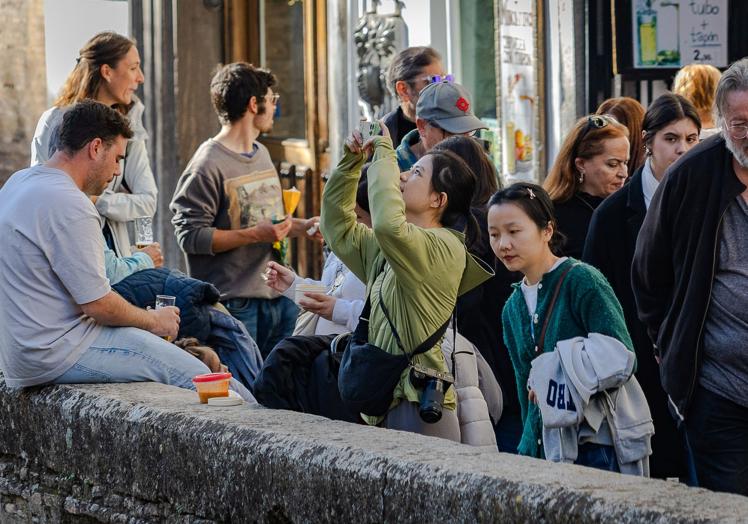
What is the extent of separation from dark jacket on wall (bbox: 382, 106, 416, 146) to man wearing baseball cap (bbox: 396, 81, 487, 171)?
24.5 inches

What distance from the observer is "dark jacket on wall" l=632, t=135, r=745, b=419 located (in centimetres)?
501

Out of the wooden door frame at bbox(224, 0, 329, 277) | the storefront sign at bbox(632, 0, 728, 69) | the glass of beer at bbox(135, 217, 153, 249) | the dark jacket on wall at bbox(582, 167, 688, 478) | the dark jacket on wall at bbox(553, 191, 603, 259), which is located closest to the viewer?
the dark jacket on wall at bbox(582, 167, 688, 478)

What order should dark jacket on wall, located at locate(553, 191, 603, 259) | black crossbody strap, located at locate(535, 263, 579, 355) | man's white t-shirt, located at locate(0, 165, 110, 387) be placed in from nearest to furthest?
black crossbody strap, located at locate(535, 263, 579, 355)
man's white t-shirt, located at locate(0, 165, 110, 387)
dark jacket on wall, located at locate(553, 191, 603, 259)

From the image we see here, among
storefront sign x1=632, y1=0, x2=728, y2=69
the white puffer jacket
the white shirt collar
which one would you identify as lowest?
the white puffer jacket

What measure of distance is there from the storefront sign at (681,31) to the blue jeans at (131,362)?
4480 mm

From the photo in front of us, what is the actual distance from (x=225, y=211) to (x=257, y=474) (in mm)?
3578

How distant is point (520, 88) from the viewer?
10.3m

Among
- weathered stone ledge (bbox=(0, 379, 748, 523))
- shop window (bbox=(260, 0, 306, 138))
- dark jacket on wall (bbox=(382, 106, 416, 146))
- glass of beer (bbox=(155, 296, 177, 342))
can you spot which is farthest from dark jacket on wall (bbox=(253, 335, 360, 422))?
shop window (bbox=(260, 0, 306, 138))

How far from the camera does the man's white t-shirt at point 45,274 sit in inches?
230

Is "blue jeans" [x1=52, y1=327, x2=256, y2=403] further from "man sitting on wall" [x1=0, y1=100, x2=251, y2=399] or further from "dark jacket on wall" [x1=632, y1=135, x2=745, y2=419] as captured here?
"dark jacket on wall" [x1=632, y1=135, x2=745, y2=419]

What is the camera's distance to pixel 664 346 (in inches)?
205

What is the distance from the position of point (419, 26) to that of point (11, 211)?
18.8 ft

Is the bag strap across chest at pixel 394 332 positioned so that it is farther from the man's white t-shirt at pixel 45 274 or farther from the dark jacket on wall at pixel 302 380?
the man's white t-shirt at pixel 45 274

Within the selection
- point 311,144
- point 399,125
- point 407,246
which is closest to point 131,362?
point 407,246
